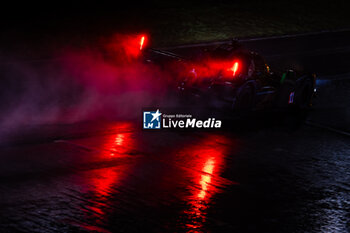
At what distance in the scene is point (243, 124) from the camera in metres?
13.2

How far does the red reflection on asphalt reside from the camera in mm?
7809

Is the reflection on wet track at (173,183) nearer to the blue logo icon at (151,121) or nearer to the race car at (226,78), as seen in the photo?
the blue logo icon at (151,121)

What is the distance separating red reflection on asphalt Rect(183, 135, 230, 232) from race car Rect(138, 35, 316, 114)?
1.31 metres

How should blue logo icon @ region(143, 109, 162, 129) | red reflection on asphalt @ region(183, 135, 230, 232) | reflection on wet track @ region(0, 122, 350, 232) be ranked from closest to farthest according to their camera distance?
reflection on wet track @ region(0, 122, 350, 232) → red reflection on asphalt @ region(183, 135, 230, 232) → blue logo icon @ region(143, 109, 162, 129)

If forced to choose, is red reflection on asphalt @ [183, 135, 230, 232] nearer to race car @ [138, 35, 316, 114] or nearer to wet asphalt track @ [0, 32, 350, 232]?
wet asphalt track @ [0, 32, 350, 232]

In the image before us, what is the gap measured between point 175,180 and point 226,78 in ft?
14.0

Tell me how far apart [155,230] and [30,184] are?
91.9 inches

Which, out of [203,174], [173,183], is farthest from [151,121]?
[173,183]

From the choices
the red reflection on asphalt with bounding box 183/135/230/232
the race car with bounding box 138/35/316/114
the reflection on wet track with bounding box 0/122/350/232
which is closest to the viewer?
the reflection on wet track with bounding box 0/122/350/232

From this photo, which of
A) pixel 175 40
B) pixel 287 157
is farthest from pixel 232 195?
pixel 175 40

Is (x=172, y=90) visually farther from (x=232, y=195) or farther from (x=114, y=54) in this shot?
(x=232, y=195)

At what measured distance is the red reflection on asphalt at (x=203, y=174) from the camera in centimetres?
781

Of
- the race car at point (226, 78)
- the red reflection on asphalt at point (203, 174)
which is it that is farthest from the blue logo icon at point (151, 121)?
the red reflection on asphalt at point (203, 174)

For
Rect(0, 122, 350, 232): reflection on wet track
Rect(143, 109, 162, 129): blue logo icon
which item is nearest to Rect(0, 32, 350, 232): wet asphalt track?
Rect(0, 122, 350, 232): reflection on wet track
